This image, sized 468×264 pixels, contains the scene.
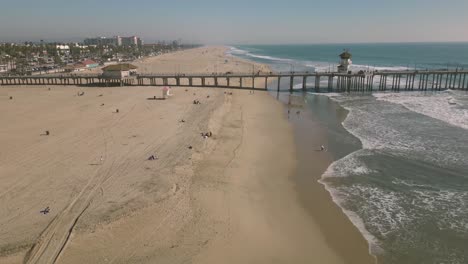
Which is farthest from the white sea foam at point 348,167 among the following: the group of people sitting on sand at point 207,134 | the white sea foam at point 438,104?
the white sea foam at point 438,104

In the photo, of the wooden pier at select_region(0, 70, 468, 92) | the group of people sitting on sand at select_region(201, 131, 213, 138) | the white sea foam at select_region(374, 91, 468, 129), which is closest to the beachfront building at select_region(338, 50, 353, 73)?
the wooden pier at select_region(0, 70, 468, 92)

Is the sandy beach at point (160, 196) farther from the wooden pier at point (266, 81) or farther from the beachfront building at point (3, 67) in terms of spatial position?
the beachfront building at point (3, 67)

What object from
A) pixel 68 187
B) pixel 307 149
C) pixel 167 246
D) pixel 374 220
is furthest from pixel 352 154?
pixel 68 187

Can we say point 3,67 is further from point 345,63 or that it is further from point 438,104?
point 438,104

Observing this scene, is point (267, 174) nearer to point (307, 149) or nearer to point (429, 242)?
point (307, 149)

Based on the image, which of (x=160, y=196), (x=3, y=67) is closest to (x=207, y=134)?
(x=160, y=196)
